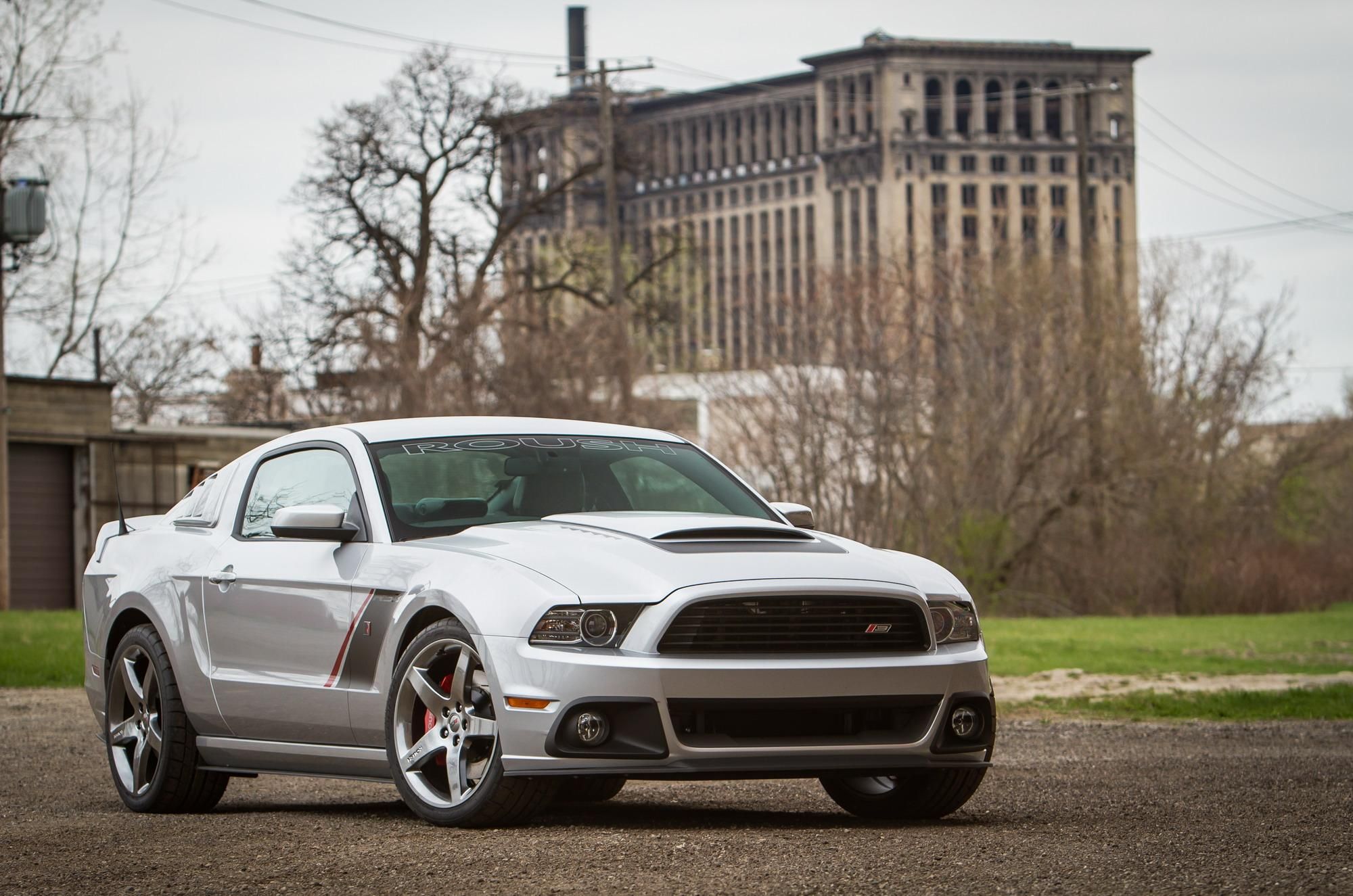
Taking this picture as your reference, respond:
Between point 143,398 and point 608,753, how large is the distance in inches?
2447

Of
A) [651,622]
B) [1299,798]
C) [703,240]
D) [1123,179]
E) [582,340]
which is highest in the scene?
[1123,179]

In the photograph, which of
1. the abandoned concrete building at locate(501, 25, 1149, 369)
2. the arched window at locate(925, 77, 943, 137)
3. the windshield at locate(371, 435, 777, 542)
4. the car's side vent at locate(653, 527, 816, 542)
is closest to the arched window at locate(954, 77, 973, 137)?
the abandoned concrete building at locate(501, 25, 1149, 369)

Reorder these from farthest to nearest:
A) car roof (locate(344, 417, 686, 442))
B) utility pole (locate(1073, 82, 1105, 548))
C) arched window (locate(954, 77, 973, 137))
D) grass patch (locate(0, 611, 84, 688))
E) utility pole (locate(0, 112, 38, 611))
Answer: arched window (locate(954, 77, 973, 137)) < utility pole (locate(1073, 82, 1105, 548)) < utility pole (locate(0, 112, 38, 611)) < grass patch (locate(0, 611, 84, 688)) < car roof (locate(344, 417, 686, 442))

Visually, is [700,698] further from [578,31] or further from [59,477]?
[578,31]

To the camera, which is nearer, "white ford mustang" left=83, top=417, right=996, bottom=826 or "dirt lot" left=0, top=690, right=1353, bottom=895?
"dirt lot" left=0, top=690, right=1353, bottom=895

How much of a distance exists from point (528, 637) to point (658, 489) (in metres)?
1.69

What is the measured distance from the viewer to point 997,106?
16812 centimetres

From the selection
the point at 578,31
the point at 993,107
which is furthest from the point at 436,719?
the point at 993,107

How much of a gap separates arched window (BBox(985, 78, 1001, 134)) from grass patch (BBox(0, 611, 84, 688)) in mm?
144729

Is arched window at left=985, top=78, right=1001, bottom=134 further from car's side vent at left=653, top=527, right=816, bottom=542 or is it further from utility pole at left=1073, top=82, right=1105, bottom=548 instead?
car's side vent at left=653, top=527, right=816, bottom=542

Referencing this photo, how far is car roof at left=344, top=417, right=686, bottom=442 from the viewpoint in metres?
8.34

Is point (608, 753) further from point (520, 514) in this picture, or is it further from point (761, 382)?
point (761, 382)

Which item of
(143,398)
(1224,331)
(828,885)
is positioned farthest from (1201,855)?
(143,398)

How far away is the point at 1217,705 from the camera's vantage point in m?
16.8
